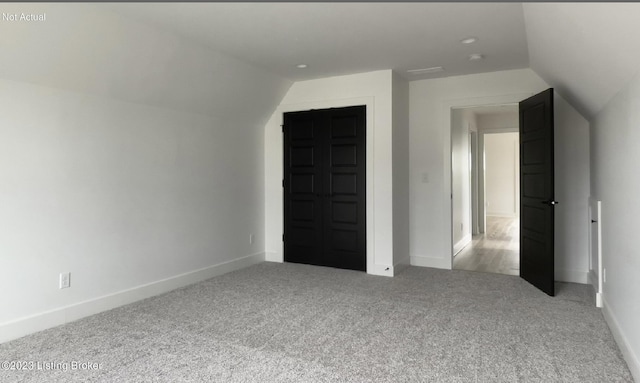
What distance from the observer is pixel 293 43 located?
11.6 ft

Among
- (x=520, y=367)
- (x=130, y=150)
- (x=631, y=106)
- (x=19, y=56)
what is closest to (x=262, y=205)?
(x=130, y=150)

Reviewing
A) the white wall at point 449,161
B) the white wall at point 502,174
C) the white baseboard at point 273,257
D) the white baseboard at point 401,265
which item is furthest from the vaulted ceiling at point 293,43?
the white wall at point 502,174

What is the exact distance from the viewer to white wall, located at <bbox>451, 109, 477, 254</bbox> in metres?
5.86

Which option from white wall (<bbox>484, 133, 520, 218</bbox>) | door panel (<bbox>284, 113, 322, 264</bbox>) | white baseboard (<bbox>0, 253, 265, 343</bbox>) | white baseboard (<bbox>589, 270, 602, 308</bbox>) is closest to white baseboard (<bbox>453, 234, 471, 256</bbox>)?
white baseboard (<bbox>589, 270, 602, 308</bbox>)

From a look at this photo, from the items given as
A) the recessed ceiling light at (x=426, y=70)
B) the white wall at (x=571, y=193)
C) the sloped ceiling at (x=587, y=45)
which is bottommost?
the white wall at (x=571, y=193)

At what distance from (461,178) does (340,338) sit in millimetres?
4254

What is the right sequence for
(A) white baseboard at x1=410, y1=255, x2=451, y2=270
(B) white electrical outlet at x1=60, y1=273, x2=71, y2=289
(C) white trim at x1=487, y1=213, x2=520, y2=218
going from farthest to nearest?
(C) white trim at x1=487, y1=213, x2=520, y2=218 → (A) white baseboard at x1=410, y1=255, x2=451, y2=270 → (B) white electrical outlet at x1=60, y1=273, x2=71, y2=289

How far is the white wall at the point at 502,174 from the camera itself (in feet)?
35.7

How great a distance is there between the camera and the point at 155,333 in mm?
2867

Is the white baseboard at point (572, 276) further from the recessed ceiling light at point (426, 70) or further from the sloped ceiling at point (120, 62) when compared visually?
the sloped ceiling at point (120, 62)

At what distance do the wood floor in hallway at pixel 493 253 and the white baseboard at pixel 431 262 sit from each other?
0.18 m

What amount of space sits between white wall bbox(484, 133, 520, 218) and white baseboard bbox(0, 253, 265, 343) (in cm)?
866

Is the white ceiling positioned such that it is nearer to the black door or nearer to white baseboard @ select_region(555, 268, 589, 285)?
the black door

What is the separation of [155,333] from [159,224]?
4.37 ft
